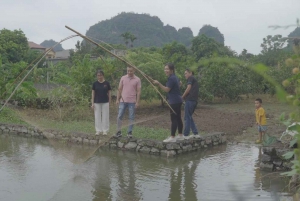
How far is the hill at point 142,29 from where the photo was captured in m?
109

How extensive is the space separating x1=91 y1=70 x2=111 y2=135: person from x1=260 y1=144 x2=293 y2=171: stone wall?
12.2 feet

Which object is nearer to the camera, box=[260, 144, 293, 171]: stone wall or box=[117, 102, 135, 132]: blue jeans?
box=[260, 144, 293, 171]: stone wall

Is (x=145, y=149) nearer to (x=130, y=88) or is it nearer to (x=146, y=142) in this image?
(x=146, y=142)

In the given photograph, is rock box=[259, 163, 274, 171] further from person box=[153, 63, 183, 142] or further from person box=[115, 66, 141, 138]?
person box=[115, 66, 141, 138]

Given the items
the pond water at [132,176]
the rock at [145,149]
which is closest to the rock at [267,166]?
the pond water at [132,176]

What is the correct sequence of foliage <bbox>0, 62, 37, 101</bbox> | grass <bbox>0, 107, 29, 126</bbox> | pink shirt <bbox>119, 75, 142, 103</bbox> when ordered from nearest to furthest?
pink shirt <bbox>119, 75, 142, 103</bbox> < grass <bbox>0, 107, 29, 126</bbox> < foliage <bbox>0, 62, 37, 101</bbox>

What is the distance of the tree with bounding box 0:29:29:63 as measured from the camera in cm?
3631

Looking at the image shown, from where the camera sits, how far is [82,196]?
5.69m

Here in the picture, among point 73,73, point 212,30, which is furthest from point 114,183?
point 212,30

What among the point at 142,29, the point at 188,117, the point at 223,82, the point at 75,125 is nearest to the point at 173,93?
the point at 188,117

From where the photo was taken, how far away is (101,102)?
9.28 m

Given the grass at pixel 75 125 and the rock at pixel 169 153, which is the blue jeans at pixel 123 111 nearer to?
Result: the grass at pixel 75 125

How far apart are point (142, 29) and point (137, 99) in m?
105

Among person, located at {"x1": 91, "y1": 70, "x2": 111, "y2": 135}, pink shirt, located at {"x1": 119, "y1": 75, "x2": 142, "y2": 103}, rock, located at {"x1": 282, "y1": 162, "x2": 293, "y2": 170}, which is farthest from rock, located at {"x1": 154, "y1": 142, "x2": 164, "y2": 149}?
rock, located at {"x1": 282, "y1": 162, "x2": 293, "y2": 170}
